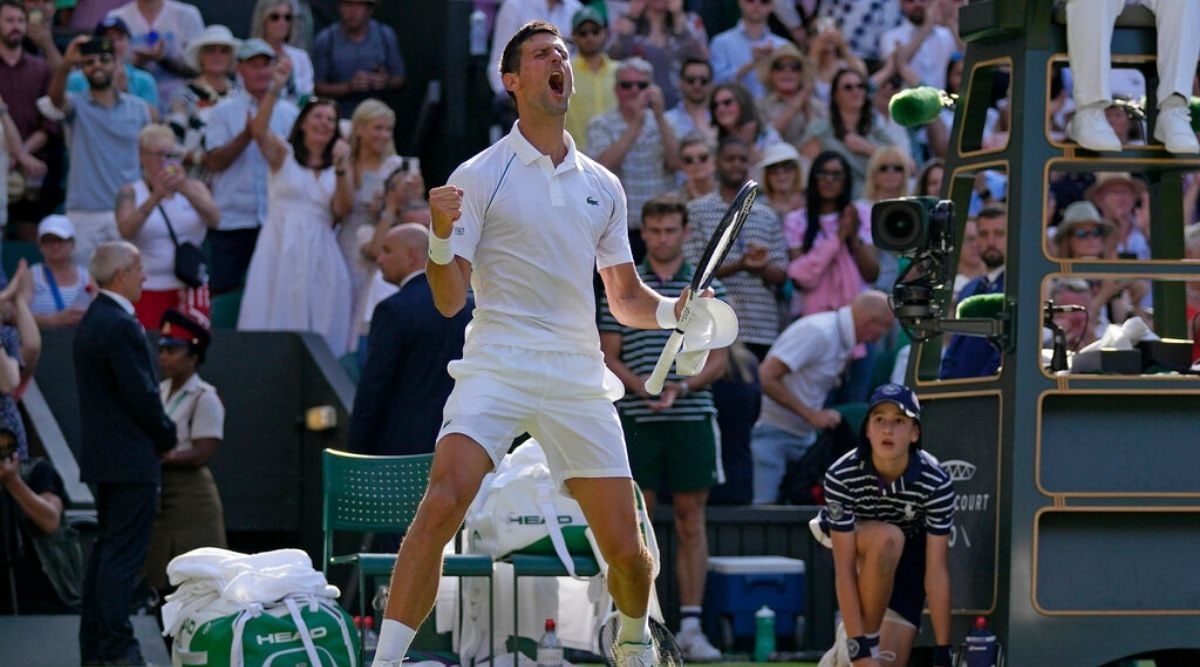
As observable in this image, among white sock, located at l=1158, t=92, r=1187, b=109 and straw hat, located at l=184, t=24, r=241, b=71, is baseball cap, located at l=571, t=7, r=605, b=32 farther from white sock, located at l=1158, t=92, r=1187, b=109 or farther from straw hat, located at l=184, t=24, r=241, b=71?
white sock, located at l=1158, t=92, r=1187, b=109

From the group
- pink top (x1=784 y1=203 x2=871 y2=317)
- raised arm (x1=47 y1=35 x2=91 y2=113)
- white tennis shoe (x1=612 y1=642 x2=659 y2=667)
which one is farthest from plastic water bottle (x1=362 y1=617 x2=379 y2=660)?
raised arm (x1=47 y1=35 x2=91 y2=113)

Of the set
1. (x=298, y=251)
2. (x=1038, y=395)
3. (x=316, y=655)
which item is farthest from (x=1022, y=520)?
(x=298, y=251)

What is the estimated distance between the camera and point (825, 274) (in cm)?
1329

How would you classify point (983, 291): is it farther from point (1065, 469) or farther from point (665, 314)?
point (665, 314)

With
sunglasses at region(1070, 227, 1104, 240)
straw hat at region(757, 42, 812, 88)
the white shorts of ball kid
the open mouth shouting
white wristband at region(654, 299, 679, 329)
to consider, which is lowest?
the white shorts of ball kid

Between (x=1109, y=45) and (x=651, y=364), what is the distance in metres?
3.23

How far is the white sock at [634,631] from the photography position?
7.32m

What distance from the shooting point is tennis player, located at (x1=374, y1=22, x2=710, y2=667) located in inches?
273

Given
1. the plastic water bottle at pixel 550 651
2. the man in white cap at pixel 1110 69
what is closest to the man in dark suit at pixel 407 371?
the plastic water bottle at pixel 550 651

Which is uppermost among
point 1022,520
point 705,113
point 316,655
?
point 705,113

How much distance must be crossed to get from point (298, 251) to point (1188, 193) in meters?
6.38

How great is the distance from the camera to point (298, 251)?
1321 centimetres

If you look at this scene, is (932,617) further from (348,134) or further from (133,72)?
(133,72)

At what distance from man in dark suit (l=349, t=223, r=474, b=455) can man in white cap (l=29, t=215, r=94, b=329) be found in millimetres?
2988
